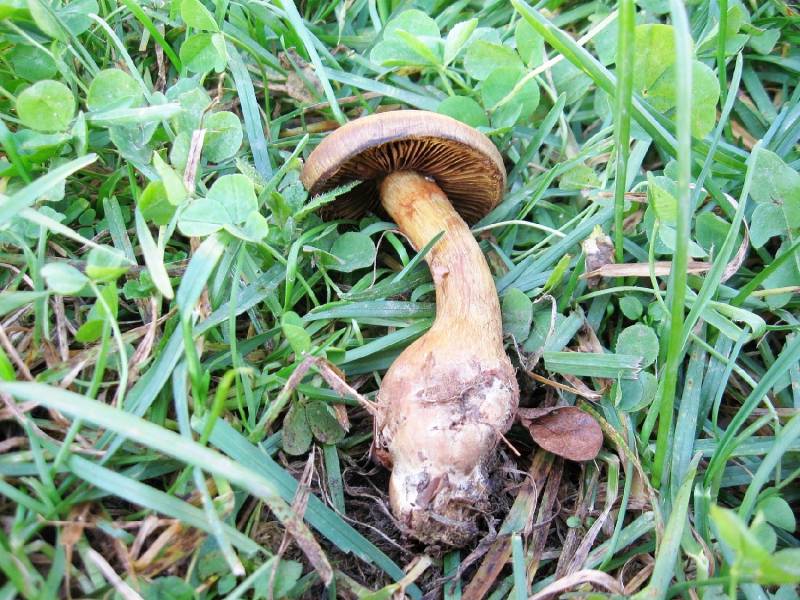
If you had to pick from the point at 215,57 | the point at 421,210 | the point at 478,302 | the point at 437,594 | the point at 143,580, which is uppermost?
the point at 215,57

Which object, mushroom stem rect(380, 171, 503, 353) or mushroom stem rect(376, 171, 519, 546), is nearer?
mushroom stem rect(376, 171, 519, 546)

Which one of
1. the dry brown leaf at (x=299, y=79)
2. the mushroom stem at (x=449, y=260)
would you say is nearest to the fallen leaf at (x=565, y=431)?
the mushroom stem at (x=449, y=260)

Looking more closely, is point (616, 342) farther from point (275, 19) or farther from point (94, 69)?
point (94, 69)

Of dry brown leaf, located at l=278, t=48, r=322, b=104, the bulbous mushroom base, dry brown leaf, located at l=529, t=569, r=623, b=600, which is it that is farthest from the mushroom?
dry brown leaf, located at l=278, t=48, r=322, b=104

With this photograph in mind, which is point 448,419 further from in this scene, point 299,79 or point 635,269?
point 299,79

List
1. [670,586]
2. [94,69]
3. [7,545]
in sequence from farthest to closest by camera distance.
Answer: [94,69]
[670,586]
[7,545]

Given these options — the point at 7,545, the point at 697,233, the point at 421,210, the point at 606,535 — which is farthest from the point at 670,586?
the point at 7,545

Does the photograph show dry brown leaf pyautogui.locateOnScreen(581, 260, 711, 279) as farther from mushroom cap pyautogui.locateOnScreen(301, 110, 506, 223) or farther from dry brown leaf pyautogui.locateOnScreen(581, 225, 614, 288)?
mushroom cap pyautogui.locateOnScreen(301, 110, 506, 223)
